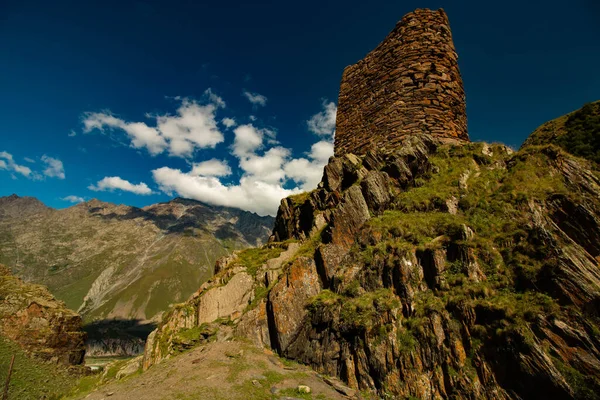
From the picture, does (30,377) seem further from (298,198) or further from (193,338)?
(298,198)

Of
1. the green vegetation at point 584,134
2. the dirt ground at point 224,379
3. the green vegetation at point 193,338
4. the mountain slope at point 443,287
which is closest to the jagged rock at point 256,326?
the mountain slope at point 443,287

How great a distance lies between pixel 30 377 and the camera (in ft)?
115

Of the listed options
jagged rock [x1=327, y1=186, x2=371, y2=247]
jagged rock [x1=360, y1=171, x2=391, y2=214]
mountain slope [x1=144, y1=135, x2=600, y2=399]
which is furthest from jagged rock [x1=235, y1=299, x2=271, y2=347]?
jagged rock [x1=360, y1=171, x2=391, y2=214]

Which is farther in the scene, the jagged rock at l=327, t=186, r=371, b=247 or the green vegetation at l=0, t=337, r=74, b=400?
the green vegetation at l=0, t=337, r=74, b=400

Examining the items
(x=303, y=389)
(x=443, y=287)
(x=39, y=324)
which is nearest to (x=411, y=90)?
(x=443, y=287)

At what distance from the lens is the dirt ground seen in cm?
1088

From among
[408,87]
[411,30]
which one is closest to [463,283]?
[408,87]

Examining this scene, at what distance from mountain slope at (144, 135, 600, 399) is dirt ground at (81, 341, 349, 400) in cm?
92

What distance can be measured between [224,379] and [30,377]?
40877 mm

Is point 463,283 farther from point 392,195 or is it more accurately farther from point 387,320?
point 392,195

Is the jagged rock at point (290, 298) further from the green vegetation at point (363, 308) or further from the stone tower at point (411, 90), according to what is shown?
the stone tower at point (411, 90)

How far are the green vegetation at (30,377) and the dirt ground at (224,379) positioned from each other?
2950 cm

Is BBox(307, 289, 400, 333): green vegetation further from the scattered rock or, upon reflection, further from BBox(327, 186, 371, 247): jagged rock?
BBox(327, 186, 371, 247): jagged rock

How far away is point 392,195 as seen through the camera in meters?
17.2
